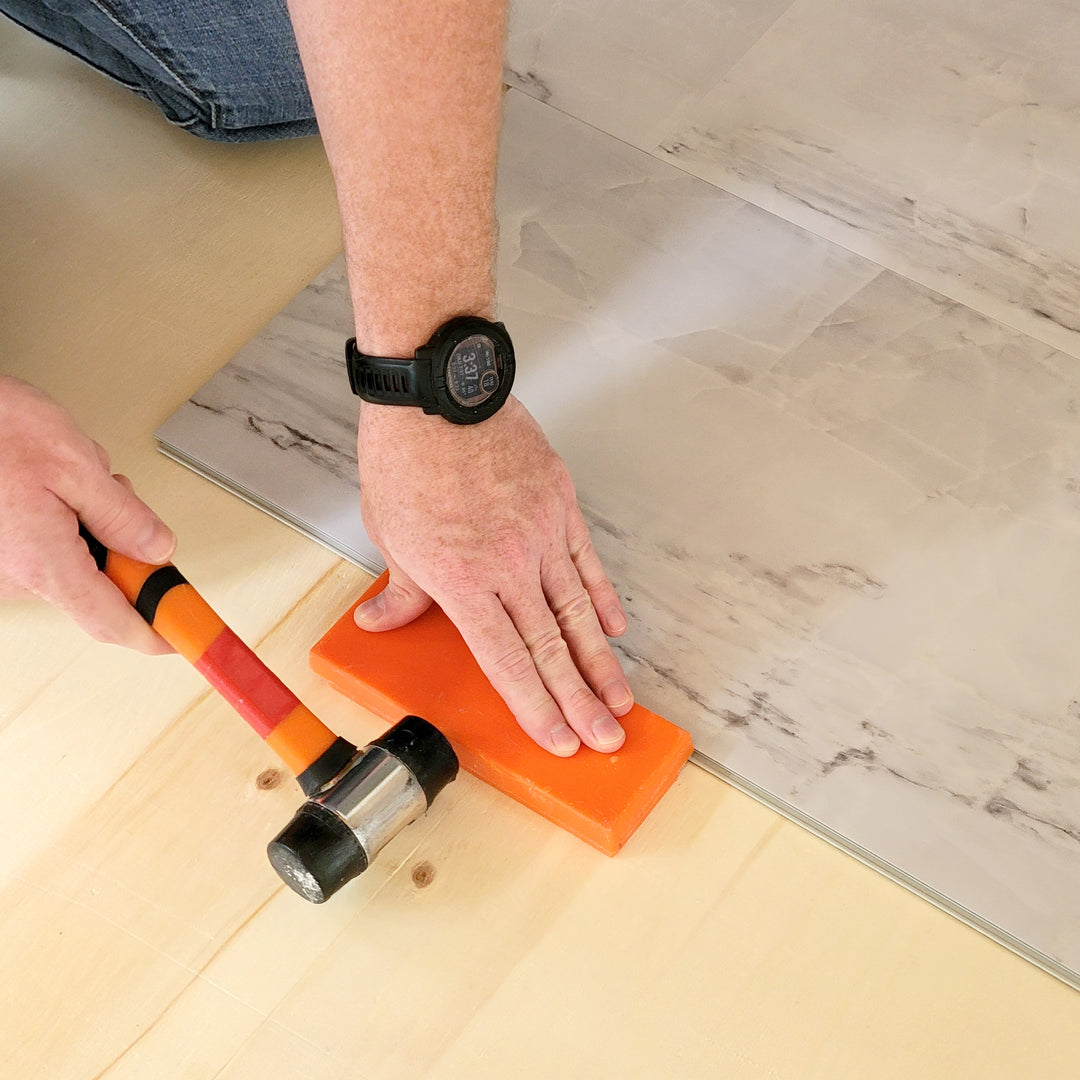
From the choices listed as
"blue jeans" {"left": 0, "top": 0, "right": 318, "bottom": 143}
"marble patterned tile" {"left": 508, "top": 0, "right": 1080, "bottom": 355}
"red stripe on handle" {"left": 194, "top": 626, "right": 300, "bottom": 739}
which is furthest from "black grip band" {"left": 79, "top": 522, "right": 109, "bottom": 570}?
"marble patterned tile" {"left": 508, "top": 0, "right": 1080, "bottom": 355}

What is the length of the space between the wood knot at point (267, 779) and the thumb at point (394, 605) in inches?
A: 8.0

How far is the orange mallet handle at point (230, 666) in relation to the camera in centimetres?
132

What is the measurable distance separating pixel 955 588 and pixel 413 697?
2.31ft

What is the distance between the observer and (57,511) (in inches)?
47.9

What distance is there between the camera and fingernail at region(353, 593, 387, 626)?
1512mm

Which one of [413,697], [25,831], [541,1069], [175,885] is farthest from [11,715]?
[541,1069]

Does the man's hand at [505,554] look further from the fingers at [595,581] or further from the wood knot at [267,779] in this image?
the wood knot at [267,779]

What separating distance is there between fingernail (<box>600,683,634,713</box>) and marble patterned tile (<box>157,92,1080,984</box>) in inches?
2.7

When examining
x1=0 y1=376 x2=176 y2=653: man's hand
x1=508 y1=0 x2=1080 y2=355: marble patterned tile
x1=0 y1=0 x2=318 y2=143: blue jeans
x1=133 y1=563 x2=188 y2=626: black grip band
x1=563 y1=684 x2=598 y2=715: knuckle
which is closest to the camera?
x1=0 y1=376 x2=176 y2=653: man's hand

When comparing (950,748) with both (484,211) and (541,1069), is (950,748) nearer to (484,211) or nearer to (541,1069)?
(541,1069)

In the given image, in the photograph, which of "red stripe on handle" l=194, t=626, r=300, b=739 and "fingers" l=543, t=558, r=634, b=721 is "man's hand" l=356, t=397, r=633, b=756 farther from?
"red stripe on handle" l=194, t=626, r=300, b=739

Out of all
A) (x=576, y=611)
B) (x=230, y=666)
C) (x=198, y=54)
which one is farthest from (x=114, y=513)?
(x=198, y=54)

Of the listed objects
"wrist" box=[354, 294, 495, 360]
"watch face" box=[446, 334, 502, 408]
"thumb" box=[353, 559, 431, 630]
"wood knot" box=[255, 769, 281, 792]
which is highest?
"wrist" box=[354, 294, 495, 360]

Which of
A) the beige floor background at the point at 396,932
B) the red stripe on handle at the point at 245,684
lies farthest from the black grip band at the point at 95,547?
the beige floor background at the point at 396,932
